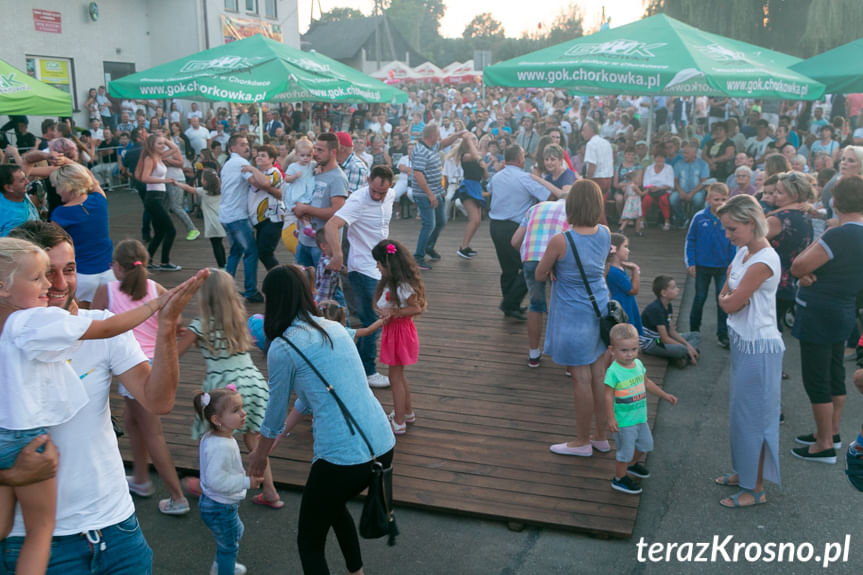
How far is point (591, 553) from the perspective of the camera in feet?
13.0

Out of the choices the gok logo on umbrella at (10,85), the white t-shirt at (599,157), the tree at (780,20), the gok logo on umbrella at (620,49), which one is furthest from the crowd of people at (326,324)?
the tree at (780,20)

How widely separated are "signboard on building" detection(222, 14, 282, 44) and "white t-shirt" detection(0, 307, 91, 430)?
2476cm

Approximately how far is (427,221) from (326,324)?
6.89 m

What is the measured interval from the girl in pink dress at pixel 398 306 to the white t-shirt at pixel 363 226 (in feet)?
3.09

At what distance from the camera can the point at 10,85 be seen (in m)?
9.09

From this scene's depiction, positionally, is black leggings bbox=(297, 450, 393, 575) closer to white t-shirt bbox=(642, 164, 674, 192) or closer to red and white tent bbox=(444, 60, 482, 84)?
white t-shirt bbox=(642, 164, 674, 192)

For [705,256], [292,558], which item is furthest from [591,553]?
[705,256]

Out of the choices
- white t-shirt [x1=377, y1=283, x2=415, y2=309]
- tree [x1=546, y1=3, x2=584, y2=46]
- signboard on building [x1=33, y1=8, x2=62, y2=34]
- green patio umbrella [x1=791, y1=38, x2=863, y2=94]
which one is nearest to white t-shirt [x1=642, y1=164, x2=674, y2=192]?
green patio umbrella [x1=791, y1=38, x2=863, y2=94]

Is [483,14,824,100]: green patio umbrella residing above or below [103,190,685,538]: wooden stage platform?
above

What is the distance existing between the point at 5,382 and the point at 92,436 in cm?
33

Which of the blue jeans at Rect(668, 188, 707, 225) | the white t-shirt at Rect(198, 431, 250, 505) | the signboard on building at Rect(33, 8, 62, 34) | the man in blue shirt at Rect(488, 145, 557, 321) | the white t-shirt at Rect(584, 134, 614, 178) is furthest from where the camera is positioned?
the signboard on building at Rect(33, 8, 62, 34)

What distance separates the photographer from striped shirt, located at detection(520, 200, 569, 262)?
6.34 metres

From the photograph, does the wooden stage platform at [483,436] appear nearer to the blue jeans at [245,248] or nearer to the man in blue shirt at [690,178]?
the blue jeans at [245,248]

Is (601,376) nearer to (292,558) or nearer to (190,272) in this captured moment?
(292,558)
